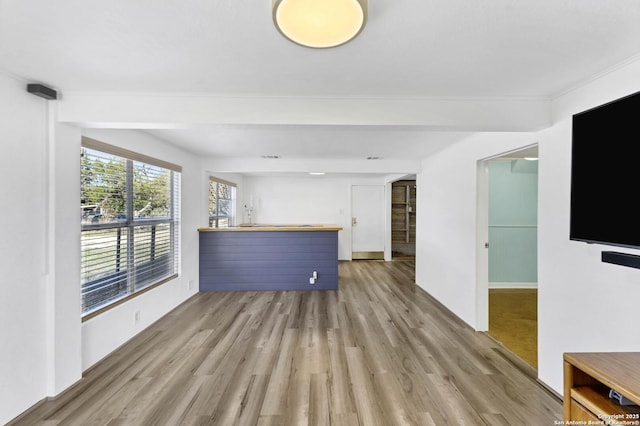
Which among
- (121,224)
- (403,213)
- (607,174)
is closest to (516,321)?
(607,174)

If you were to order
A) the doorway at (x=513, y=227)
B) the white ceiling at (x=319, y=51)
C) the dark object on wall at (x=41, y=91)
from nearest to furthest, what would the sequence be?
the white ceiling at (x=319, y=51)
the dark object on wall at (x=41, y=91)
the doorway at (x=513, y=227)

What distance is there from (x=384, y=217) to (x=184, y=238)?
460 cm

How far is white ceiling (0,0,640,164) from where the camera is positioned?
110 centimetres

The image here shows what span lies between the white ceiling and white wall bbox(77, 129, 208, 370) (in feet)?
3.06

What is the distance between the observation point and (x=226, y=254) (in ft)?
14.1

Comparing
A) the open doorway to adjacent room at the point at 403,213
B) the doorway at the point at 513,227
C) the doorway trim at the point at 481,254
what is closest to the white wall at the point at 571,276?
the doorway trim at the point at 481,254

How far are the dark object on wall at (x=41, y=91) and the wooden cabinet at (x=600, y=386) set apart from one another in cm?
325

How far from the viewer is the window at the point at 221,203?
4.79 metres

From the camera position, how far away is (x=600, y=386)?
3.76 feet

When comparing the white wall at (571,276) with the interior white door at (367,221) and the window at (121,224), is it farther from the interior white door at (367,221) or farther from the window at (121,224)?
the interior white door at (367,221)

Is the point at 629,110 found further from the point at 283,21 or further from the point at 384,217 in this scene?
the point at 384,217

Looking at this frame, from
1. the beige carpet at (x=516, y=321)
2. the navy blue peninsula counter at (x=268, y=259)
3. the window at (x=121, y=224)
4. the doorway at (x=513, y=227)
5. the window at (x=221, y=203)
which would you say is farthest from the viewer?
the window at (x=221, y=203)

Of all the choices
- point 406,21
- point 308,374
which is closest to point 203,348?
point 308,374

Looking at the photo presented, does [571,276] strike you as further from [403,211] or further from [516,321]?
[403,211]
